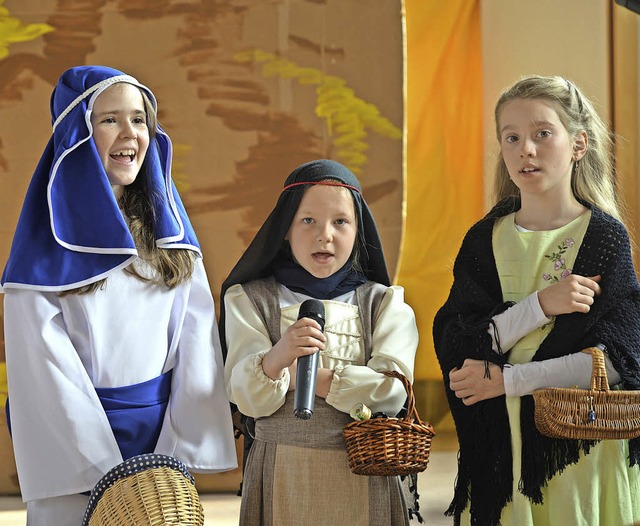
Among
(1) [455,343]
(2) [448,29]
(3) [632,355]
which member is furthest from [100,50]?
(3) [632,355]

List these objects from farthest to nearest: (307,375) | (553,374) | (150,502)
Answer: (553,374) < (307,375) < (150,502)

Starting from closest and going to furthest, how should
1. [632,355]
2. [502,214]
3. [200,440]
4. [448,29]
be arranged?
1. [632,355]
2. [200,440]
3. [502,214]
4. [448,29]

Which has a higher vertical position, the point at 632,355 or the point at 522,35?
the point at 522,35

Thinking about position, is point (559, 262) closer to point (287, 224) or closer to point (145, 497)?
point (287, 224)

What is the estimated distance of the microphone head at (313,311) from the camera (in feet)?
8.75

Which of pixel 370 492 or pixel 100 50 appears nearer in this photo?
pixel 370 492

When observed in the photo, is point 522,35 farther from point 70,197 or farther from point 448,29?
point 70,197

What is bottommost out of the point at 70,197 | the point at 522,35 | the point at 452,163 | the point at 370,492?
the point at 370,492

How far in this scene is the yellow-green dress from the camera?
2.72 m

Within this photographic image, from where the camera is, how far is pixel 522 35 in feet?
19.4

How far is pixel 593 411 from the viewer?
2.50 m

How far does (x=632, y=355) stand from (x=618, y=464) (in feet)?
1.11

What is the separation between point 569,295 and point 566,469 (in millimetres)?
535

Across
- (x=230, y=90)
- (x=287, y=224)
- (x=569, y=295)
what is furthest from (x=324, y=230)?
(x=230, y=90)
